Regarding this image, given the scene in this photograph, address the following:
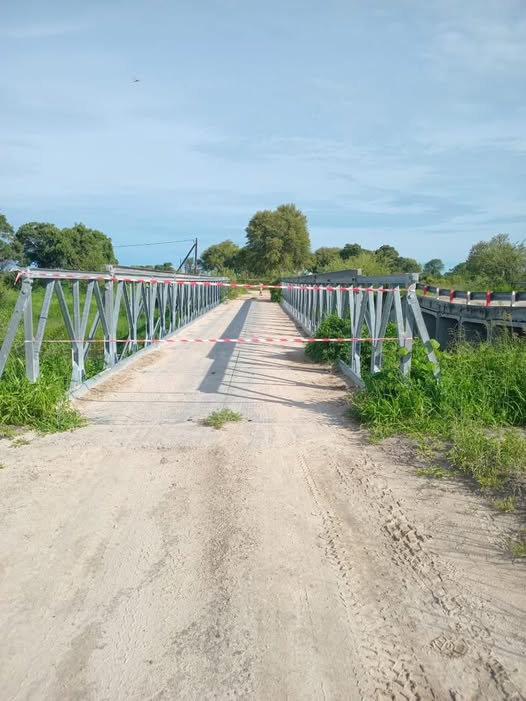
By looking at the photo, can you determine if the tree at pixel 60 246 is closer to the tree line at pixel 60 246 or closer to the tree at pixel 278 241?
the tree line at pixel 60 246

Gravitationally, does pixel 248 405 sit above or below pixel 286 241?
below

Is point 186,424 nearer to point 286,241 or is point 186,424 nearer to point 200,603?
point 200,603

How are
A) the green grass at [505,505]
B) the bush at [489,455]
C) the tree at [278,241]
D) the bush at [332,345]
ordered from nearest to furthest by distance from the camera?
the green grass at [505,505] → the bush at [489,455] → the bush at [332,345] → the tree at [278,241]

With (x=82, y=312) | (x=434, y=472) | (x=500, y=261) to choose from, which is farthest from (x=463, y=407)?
(x=500, y=261)

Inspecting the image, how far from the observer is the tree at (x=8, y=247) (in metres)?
41.3

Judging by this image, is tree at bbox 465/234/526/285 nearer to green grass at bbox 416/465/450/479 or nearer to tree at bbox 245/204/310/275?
tree at bbox 245/204/310/275

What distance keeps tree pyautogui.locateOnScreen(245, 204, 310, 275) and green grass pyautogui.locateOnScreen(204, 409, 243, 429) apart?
5298 centimetres

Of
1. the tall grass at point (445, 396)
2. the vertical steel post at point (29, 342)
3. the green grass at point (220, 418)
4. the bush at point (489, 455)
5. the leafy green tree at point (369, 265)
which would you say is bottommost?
the green grass at point (220, 418)

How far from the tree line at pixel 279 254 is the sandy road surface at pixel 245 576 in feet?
62.5

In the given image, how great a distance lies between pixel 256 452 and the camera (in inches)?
219

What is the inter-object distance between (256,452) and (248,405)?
1979mm

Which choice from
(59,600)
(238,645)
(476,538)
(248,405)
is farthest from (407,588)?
(248,405)

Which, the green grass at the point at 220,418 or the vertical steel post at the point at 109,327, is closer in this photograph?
the green grass at the point at 220,418

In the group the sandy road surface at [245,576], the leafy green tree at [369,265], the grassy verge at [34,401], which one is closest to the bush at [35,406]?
the grassy verge at [34,401]
